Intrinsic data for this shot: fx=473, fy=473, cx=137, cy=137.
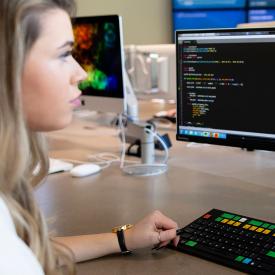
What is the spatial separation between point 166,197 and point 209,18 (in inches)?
130

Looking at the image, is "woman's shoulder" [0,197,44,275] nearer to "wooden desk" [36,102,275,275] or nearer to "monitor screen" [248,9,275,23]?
"wooden desk" [36,102,275,275]

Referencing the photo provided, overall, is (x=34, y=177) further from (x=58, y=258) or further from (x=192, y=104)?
(x=192, y=104)

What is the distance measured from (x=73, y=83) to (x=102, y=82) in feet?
3.70

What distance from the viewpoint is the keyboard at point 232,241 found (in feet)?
3.03

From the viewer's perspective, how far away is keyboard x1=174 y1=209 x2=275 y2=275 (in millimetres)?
923

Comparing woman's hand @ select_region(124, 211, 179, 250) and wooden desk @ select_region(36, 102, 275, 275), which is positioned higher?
woman's hand @ select_region(124, 211, 179, 250)

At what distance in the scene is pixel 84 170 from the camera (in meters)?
1.61

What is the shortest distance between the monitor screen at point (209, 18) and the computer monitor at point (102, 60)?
2.52 metres

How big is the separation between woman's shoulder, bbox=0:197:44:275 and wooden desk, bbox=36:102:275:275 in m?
0.28

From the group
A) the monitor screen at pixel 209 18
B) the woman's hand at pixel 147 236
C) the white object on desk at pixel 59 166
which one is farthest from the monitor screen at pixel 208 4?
the woman's hand at pixel 147 236

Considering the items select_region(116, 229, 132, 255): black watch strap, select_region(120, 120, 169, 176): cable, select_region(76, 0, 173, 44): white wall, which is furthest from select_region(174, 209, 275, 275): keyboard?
select_region(76, 0, 173, 44): white wall

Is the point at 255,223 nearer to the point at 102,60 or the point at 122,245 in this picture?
the point at 122,245

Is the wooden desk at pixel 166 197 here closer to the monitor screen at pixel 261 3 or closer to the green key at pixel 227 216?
the green key at pixel 227 216

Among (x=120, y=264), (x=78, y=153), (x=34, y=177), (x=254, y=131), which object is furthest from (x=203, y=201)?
(x=78, y=153)
